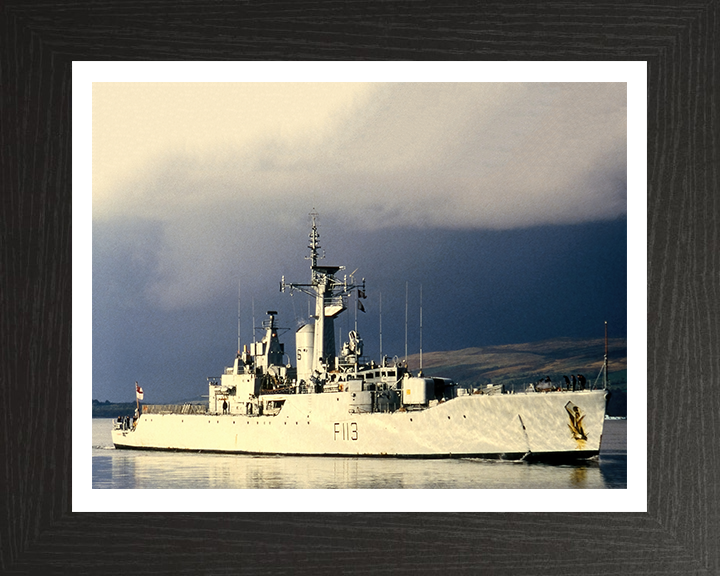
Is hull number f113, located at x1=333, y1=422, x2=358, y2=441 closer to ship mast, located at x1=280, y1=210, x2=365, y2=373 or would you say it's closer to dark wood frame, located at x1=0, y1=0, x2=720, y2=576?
ship mast, located at x1=280, y1=210, x2=365, y2=373

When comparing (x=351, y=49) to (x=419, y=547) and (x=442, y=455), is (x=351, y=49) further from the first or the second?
(x=442, y=455)

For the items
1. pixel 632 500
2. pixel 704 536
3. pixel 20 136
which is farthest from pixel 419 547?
pixel 20 136

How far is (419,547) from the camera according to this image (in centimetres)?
692

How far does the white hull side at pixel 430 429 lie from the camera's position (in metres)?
11.3

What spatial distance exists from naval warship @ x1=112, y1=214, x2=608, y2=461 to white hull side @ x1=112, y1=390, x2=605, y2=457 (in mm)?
14

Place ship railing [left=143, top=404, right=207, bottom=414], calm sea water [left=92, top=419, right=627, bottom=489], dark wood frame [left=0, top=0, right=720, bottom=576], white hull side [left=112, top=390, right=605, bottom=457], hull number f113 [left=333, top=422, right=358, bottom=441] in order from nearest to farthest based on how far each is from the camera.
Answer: dark wood frame [left=0, top=0, right=720, bottom=576]
calm sea water [left=92, top=419, right=627, bottom=489]
white hull side [left=112, top=390, right=605, bottom=457]
hull number f113 [left=333, top=422, right=358, bottom=441]
ship railing [left=143, top=404, right=207, bottom=414]

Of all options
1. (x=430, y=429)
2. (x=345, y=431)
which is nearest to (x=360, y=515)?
(x=430, y=429)

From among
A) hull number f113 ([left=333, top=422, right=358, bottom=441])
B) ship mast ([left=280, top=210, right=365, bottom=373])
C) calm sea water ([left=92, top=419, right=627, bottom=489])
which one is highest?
ship mast ([left=280, top=210, right=365, bottom=373])

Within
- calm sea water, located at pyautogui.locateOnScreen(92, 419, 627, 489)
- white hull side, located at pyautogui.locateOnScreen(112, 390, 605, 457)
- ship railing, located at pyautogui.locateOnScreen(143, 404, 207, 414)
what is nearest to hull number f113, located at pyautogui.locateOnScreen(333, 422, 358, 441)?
white hull side, located at pyautogui.locateOnScreen(112, 390, 605, 457)

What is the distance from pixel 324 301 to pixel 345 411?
1927 millimetres

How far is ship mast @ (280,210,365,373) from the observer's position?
12.3m

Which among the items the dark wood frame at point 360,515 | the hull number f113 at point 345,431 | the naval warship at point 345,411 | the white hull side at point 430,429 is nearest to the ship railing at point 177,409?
the naval warship at point 345,411

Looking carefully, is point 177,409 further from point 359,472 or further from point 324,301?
point 359,472

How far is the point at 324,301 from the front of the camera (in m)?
14.1
